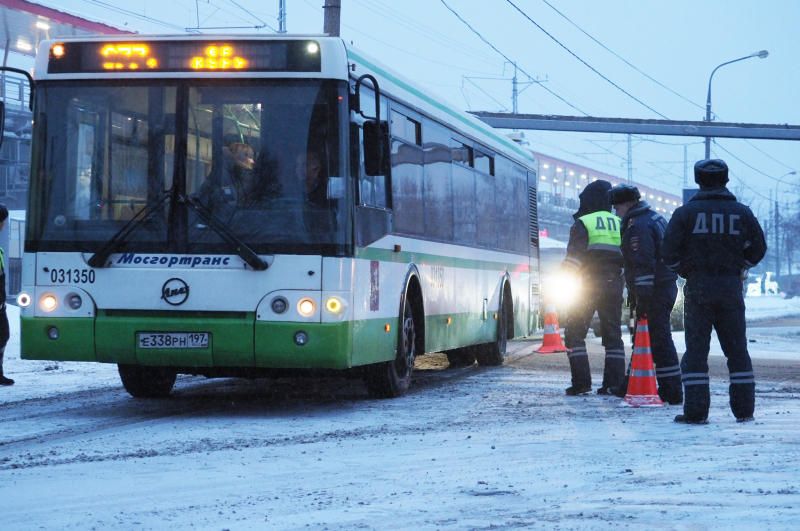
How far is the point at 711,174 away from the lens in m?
10.7

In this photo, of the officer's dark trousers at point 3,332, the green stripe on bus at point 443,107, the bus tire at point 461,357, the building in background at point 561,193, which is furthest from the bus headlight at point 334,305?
the building in background at point 561,193

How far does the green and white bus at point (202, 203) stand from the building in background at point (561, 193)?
7956 centimetres

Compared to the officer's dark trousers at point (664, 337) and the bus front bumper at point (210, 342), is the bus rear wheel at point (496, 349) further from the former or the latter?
the bus front bumper at point (210, 342)

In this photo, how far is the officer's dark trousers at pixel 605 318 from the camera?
1321 centimetres

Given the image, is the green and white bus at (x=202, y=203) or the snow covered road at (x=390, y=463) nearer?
the snow covered road at (x=390, y=463)

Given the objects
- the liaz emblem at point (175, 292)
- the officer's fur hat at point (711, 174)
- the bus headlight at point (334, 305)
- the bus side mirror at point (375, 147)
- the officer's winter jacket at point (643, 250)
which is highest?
the bus side mirror at point (375, 147)

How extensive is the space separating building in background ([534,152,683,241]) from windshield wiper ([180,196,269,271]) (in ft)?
262

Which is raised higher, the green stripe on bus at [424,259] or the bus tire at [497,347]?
the green stripe on bus at [424,259]

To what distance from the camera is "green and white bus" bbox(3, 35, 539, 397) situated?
11453 mm

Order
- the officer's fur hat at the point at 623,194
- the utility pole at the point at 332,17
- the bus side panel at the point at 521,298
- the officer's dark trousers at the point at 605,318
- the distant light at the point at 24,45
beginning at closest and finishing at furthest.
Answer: the officer's fur hat at the point at 623,194
the officer's dark trousers at the point at 605,318
the bus side panel at the point at 521,298
the utility pole at the point at 332,17
the distant light at the point at 24,45

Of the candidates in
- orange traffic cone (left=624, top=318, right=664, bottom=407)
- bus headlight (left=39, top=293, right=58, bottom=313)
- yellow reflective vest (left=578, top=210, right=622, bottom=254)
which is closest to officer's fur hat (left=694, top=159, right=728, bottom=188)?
orange traffic cone (left=624, top=318, right=664, bottom=407)

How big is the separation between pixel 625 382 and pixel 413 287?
2.18 meters

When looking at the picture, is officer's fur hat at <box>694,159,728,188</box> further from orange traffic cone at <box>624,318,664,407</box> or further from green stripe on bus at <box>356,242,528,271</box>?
green stripe on bus at <box>356,242,528,271</box>

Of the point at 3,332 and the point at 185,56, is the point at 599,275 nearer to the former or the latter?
the point at 185,56
